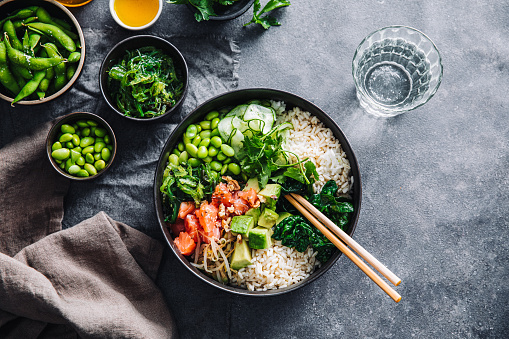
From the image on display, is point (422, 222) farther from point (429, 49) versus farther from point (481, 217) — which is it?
point (429, 49)

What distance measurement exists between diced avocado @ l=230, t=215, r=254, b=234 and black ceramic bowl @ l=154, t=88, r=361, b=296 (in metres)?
0.34

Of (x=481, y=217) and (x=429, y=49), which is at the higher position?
(x=429, y=49)

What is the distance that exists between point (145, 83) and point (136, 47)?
0.96 ft

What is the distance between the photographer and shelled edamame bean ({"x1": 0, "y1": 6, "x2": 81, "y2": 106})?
249 cm

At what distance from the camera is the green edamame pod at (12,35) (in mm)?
2516

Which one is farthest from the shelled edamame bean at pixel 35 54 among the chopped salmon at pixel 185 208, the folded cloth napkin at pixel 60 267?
the chopped salmon at pixel 185 208

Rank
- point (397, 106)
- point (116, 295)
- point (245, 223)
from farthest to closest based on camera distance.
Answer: point (397, 106) < point (116, 295) < point (245, 223)

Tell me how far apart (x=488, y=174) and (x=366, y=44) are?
48.6 inches

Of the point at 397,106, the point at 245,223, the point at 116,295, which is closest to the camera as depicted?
the point at 245,223

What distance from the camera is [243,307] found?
2.67 meters

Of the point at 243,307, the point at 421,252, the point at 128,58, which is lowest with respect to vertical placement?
the point at 243,307

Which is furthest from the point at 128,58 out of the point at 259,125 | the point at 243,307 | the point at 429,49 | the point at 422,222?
the point at 422,222

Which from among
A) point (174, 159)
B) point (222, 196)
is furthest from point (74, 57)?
point (222, 196)

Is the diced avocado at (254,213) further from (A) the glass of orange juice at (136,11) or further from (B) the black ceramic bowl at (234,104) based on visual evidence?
(A) the glass of orange juice at (136,11)
